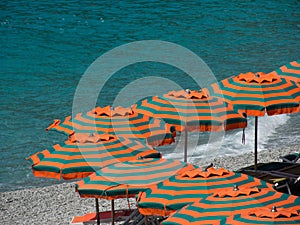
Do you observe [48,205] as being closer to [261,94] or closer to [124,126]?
[124,126]

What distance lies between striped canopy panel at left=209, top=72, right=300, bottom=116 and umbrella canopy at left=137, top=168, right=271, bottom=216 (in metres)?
2.87

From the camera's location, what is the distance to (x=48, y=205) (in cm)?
1394

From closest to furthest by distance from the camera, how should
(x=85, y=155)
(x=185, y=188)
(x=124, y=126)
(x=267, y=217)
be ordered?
(x=267, y=217), (x=185, y=188), (x=85, y=155), (x=124, y=126)

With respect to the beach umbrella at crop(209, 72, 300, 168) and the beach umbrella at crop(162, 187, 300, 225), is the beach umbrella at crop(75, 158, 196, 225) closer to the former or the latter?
the beach umbrella at crop(162, 187, 300, 225)

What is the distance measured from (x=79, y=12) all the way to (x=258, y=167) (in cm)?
2686

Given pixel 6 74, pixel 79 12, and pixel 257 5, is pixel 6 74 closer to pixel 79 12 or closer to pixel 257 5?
pixel 79 12

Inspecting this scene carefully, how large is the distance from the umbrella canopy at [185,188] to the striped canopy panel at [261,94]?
2.87 m

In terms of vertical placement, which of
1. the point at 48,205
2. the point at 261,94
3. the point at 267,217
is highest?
the point at 261,94

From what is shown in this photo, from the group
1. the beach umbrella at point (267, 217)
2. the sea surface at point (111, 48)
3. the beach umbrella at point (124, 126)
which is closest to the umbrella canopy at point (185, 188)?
the beach umbrella at point (267, 217)

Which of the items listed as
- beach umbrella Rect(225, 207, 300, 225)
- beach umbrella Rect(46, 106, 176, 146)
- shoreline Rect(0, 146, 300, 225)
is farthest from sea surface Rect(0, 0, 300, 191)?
beach umbrella Rect(225, 207, 300, 225)

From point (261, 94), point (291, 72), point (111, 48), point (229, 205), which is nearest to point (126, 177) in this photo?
point (229, 205)

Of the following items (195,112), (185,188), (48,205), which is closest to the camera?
(185,188)

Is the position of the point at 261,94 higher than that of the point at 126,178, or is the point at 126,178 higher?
the point at 261,94

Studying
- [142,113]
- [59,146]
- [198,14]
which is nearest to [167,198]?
[59,146]
